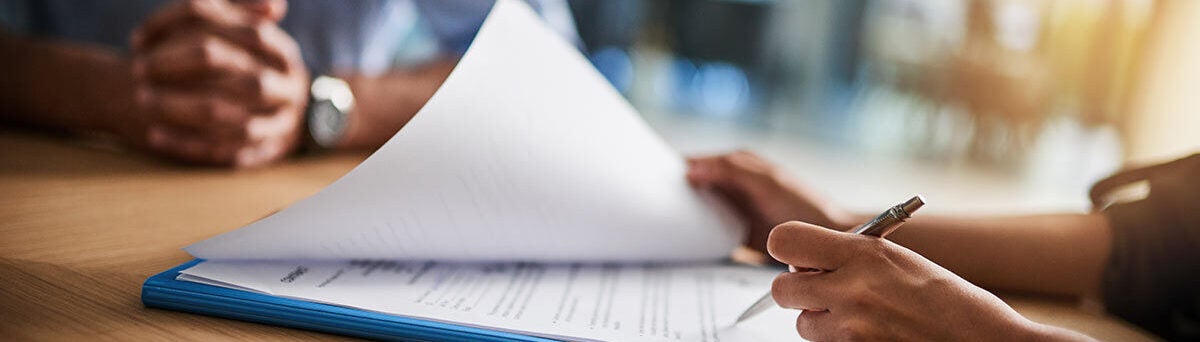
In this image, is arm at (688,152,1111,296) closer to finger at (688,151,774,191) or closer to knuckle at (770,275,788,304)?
finger at (688,151,774,191)

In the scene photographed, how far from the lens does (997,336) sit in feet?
1.16

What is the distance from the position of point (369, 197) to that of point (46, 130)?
61 centimetres

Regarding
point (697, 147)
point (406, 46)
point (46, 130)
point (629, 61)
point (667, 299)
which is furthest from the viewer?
point (629, 61)

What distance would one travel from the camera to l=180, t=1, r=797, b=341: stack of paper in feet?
1.31

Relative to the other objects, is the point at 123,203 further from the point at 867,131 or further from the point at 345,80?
the point at 867,131

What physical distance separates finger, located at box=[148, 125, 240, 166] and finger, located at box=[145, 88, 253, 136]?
0.01 m

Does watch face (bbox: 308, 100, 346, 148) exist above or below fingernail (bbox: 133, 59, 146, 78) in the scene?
below

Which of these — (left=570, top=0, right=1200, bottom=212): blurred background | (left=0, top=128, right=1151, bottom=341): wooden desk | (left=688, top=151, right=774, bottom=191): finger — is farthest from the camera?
(left=570, top=0, right=1200, bottom=212): blurred background

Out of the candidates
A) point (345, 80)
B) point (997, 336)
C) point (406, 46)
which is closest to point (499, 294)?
point (997, 336)

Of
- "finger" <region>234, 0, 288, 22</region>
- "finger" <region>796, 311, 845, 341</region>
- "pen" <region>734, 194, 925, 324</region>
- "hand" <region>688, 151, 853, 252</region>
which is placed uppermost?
"finger" <region>234, 0, 288, 22</region>

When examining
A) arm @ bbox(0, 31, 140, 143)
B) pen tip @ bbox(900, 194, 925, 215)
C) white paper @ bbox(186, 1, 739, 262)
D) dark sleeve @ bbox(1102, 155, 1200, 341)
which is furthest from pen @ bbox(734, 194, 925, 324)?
arm @ bbox(0, 31, 140, 143)

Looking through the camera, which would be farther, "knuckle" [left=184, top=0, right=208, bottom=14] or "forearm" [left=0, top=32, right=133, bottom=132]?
"forearm" [left=0, top=32, right=133, bottom=132]

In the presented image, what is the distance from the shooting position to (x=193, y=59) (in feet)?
2.06

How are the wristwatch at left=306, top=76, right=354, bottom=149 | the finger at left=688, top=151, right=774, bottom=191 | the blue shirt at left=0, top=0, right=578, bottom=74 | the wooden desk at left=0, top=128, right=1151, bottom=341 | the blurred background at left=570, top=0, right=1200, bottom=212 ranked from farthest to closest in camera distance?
1. the blurred background at left=570, top=0, right=1200, bottom=212
2. the blue shirt at left=0, top=0, right=578, bottom=74
3. the wristwatch at left=306, top=76, right=354, bottom=149
4. the finger at left=688, top=151, right=774, bottom=191
5. the wooden desk at left=0, top=128, right=1151, bottom=341
